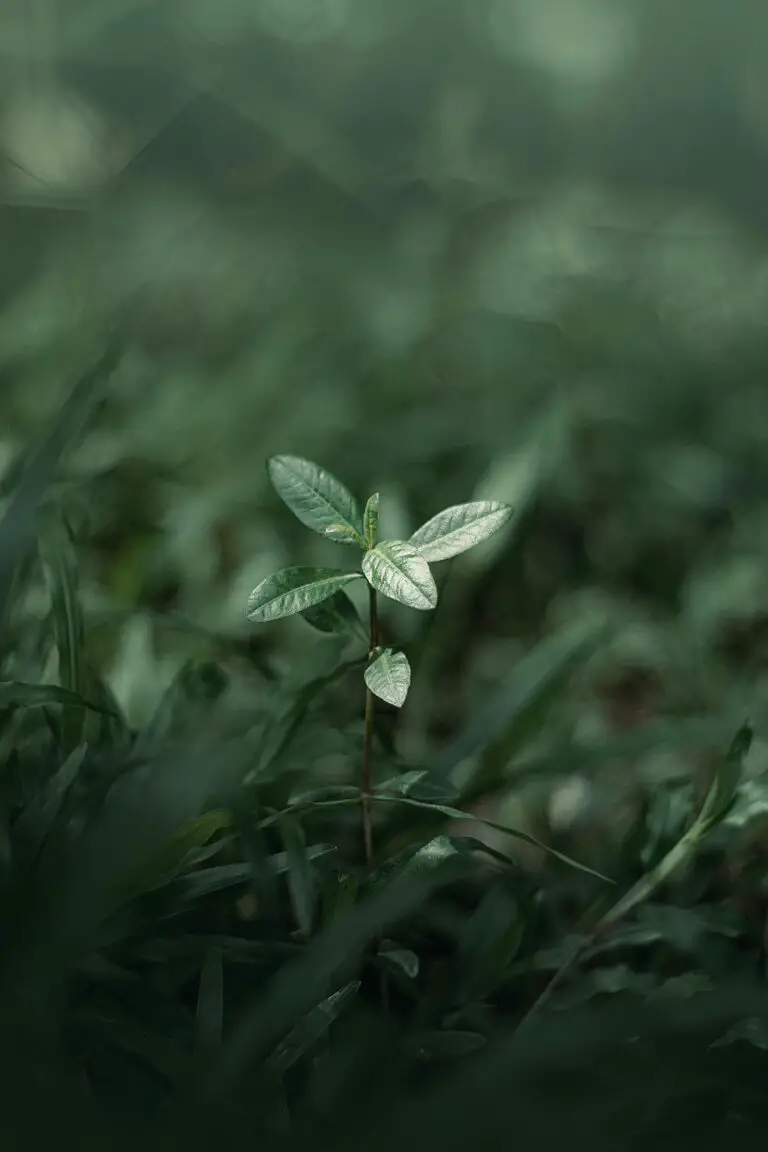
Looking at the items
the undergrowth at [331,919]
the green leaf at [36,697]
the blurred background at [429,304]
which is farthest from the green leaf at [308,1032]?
the blurred background at [429,304]

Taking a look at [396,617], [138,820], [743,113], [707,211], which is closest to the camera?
[138,820]

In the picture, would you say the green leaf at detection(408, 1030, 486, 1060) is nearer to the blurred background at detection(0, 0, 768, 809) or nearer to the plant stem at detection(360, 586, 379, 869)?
the plant stem at detection(360, 586, 379, 869)

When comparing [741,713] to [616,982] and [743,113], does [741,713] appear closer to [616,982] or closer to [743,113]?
[616,982]

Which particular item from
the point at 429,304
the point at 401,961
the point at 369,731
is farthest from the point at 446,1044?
the point at 429,304

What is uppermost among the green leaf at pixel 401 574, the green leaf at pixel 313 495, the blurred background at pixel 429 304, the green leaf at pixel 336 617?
the green leaf at pixel 401 574

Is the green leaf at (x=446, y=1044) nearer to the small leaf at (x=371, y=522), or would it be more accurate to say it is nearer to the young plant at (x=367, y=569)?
the young plant at (x=367, y=569)

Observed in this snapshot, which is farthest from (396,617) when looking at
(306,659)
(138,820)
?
(138,820)

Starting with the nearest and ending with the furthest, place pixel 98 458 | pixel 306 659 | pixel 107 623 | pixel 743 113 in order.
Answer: pixel 306 659 < pixel 107 623 < pixel 98 458 < pixel 743 113

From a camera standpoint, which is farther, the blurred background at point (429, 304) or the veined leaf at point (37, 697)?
the blurred background at point (429, 304)
